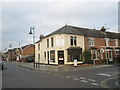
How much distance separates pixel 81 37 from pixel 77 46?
85.6 inches

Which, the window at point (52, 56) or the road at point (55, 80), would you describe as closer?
the road at point (55, 80)

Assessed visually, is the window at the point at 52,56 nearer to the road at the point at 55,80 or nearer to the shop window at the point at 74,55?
the shop window at the point at 74,55

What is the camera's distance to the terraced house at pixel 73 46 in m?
27.5

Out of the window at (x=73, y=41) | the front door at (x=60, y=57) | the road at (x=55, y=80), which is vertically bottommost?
the road at (x=55, y=80)

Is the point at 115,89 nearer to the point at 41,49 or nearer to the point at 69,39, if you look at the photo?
the point at 69,39

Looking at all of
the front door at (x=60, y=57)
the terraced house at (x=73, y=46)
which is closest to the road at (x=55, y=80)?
the front door at (x=60, y=57)

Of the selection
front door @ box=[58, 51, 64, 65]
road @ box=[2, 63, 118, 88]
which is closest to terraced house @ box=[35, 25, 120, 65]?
front door @ box=[58, 51, 64, 65]

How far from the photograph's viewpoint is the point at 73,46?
28.3m

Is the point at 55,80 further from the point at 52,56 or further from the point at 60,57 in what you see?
the point at 52,56

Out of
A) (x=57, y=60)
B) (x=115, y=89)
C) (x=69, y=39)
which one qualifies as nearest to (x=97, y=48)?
(x=69, y=39)

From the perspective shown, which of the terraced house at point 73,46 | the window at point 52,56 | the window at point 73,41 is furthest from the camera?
the window at point 52,56

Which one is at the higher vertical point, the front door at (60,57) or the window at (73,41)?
the window at (73,41)

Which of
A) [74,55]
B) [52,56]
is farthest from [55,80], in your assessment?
[52,56]

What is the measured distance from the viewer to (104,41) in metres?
33.4
